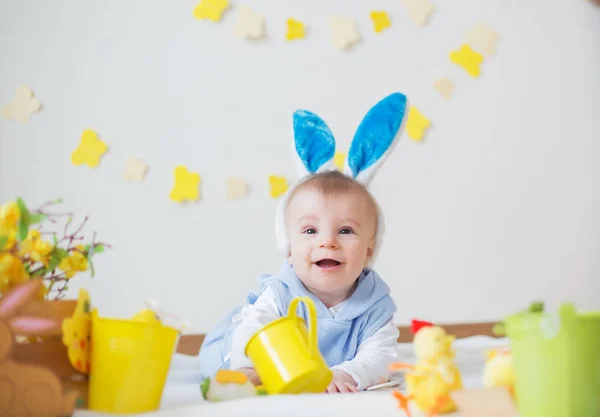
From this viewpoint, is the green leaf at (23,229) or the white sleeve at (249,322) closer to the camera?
the green leaf at (23,229)

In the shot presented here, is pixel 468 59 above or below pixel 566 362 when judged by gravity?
above

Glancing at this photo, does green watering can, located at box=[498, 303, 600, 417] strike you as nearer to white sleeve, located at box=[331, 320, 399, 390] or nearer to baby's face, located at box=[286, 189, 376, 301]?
white sleeve, located at box=[331, 320, 399, 390]

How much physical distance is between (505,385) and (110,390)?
1.50 ft

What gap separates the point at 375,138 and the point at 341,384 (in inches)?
21.1

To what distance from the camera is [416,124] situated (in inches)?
98.3

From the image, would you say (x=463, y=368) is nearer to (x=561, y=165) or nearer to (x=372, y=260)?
(x=372, y=260)

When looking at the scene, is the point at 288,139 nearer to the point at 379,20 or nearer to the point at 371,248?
the point at 379,20

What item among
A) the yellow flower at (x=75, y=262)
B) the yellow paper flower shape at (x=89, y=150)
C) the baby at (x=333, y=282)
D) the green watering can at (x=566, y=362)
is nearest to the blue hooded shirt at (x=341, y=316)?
the baby at (x=333, y=282)

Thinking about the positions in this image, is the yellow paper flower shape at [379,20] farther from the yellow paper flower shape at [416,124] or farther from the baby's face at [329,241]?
the baby's face at [329,241]

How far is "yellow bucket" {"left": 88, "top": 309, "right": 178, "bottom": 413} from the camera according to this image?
0.90 m

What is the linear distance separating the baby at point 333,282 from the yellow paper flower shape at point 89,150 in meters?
1.05

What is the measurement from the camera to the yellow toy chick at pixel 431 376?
79 centimetres

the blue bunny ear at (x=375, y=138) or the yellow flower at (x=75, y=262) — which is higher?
the blue bunny ear at (x=375, y=138)

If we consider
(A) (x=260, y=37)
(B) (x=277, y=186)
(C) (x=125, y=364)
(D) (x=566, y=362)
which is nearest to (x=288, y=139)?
(B) (x=277, y=186)
